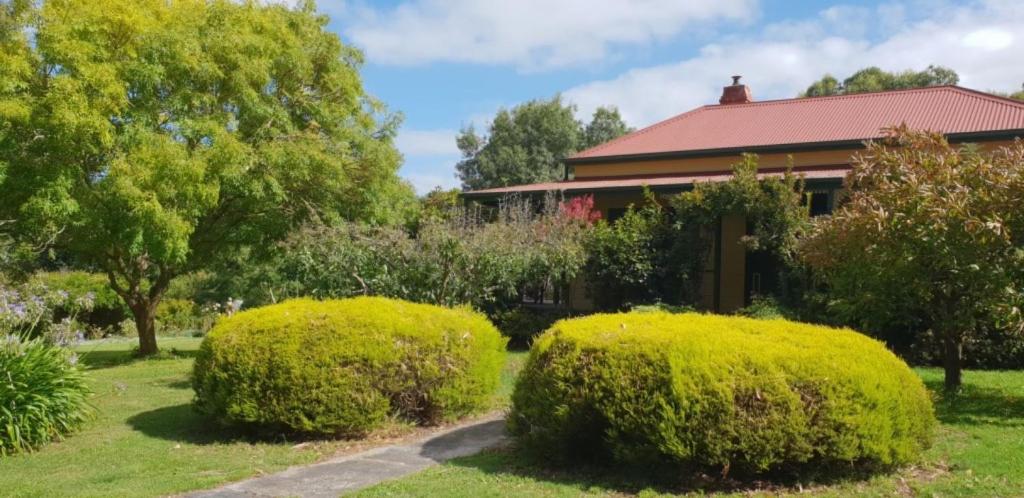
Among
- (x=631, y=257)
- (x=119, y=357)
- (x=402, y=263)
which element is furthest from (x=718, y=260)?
(x=119, y=357)

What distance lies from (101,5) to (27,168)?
312cm

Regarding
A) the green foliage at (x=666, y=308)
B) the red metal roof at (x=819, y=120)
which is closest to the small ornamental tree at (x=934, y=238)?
the green foliage at (x=666, y=308)

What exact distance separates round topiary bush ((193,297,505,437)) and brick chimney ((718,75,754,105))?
1940 cm

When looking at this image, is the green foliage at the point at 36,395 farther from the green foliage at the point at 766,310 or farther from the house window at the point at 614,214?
the house window at the point at 614,214

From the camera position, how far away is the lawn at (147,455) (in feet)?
21.6

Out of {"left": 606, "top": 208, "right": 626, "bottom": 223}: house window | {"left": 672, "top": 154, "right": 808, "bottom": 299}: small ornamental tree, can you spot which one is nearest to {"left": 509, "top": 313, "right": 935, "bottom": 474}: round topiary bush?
{"left": 672, "top": 154, "right": 808, "bottom": 299}: small ornamental tree

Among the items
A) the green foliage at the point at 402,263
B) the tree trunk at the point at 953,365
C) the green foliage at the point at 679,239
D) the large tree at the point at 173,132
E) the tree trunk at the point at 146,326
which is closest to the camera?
the tree trunk at the point at 953,365

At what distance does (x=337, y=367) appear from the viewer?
8008mm

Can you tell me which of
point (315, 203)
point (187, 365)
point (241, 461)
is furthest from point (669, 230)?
point (241, 461)

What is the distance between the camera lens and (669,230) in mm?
16750

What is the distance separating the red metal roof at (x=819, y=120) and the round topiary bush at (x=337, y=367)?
12.9 metres

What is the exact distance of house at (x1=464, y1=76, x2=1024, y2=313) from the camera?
17.9 metres

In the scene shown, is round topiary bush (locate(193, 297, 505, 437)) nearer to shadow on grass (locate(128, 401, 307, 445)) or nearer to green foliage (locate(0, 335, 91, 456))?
shadow on grass (locate(128, 401, 307, 445))

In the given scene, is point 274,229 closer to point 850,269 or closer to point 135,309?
point 135,309
